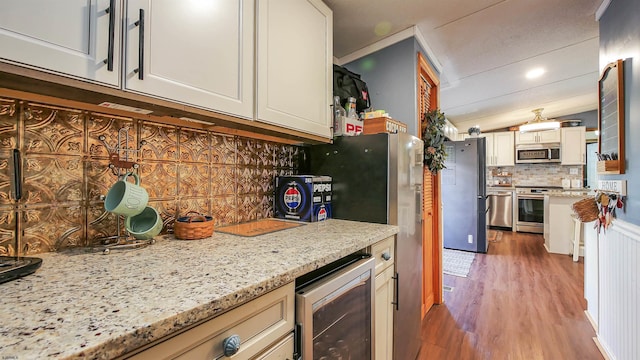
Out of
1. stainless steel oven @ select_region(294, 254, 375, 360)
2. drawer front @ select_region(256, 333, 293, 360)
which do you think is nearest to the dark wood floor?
stainless steel oven @ select_region(294, 254, 375, 360)

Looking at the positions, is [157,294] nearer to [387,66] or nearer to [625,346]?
[387,66]

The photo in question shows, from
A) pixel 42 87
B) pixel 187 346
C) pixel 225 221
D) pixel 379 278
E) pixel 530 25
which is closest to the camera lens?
pixel 187 346

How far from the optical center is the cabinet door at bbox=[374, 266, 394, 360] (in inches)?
48.9

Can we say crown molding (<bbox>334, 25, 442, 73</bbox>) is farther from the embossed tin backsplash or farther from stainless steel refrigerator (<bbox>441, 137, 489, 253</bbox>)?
stainless steel refrigerator (<bbox>441, 137, 489, 253</bbox>)

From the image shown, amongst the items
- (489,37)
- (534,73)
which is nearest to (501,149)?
(534,73)

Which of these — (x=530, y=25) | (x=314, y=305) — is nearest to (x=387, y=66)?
(x=530, y=25)

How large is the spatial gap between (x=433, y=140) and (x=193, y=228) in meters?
1.96

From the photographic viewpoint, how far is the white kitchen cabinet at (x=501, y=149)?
594cm

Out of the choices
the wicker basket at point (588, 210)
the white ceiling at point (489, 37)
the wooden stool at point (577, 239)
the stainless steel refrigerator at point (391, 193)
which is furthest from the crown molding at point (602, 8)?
the wooden stool at point (577, 239)

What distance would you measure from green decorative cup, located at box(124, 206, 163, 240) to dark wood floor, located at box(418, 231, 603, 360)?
1.82 meters

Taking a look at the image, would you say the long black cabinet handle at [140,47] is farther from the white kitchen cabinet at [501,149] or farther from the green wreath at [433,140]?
→ the white kitchen cabinet at [501,149]

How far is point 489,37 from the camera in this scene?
7.29ft

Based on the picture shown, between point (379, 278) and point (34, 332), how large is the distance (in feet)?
3.71

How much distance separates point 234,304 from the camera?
0.59 metres
